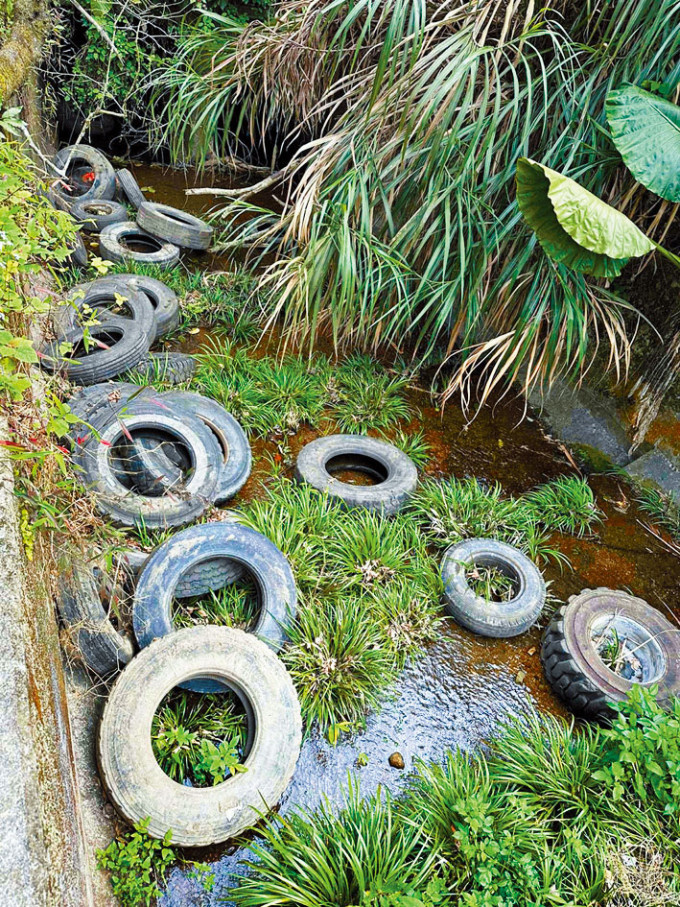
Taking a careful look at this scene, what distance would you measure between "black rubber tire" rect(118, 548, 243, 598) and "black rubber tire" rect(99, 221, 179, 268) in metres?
3.32

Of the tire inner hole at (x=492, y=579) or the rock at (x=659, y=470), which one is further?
the rock at (x=659, y=470)

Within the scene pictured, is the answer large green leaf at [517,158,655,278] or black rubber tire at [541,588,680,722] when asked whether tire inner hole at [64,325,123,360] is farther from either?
A: black rubber tire at [541,588,680,722]

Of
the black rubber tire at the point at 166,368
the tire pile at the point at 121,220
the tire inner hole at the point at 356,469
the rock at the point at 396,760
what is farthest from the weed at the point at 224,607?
the tire pile at the point at 121,220

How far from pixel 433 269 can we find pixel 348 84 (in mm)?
1648

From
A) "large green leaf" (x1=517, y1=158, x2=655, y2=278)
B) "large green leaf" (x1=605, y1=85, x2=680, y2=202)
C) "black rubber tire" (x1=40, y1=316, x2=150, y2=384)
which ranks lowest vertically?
"black rubber tire" (x1=40, y1=316, x2=150, y2=384)

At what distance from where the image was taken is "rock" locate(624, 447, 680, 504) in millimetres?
4062

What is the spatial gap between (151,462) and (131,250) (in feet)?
10.5

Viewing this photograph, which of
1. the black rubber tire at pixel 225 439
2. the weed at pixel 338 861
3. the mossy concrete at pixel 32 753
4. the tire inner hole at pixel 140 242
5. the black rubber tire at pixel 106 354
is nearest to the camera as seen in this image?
the mossy concrete at pixel 32 753

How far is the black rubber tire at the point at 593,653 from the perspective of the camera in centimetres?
271

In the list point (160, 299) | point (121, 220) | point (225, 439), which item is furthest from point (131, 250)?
point (225, 439)

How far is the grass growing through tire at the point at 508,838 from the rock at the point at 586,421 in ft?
7.78

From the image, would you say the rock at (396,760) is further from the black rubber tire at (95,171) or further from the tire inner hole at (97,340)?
the black rubber tire at (95,171)

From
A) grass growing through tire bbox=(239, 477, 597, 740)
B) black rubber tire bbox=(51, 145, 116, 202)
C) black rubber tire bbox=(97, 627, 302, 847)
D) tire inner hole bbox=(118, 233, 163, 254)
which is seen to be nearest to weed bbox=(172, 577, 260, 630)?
grass growing through tire bbox=(239, 477, 597, 740)

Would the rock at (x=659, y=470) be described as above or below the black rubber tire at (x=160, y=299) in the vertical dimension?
above
